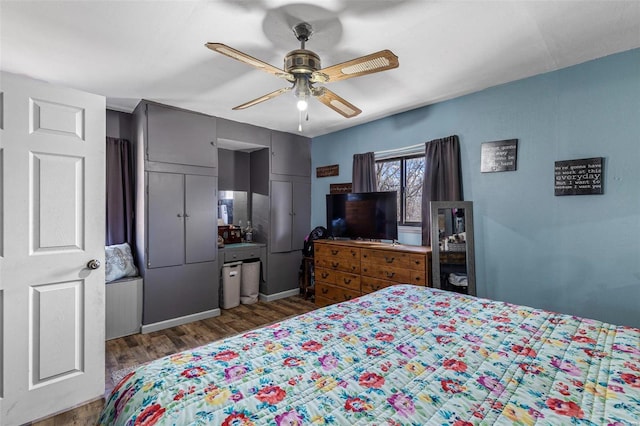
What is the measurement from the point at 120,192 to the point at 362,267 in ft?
10.0

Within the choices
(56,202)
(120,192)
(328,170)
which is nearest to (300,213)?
(328,170)

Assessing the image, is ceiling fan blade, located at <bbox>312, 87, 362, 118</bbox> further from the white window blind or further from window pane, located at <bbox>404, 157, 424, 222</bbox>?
window pane, located at <bbox>404, 157, 424, 222</bbox>

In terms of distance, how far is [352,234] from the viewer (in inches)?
156

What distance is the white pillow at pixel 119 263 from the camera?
3256mm

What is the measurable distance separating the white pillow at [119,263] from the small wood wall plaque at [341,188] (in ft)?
9.20

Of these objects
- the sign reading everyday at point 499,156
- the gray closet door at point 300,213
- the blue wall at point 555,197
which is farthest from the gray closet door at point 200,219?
the sign reading everyday at point 499,156

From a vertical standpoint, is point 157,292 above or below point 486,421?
below

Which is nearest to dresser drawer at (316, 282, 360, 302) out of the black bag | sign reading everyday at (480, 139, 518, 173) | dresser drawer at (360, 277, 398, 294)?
dresser drawer at (360, 277, 398, 294)

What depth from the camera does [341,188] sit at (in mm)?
4488

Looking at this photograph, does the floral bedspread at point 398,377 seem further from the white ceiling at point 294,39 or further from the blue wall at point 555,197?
the white ceiling at point 294,39

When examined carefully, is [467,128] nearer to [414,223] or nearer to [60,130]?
[414,223]

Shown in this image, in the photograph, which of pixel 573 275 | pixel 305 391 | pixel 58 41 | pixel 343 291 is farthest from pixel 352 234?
pixel 58 41

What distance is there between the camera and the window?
12.3 ft

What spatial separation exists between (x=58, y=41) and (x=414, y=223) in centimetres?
373
